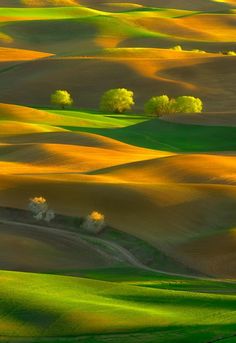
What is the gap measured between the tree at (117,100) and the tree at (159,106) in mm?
2836

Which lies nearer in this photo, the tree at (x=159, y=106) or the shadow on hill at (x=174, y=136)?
the shadow on hill at (x=174, y=136)

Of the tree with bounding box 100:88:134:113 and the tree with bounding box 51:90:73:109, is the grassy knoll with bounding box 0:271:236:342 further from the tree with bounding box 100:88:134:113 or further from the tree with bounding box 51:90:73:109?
the tree with bounding box 51:90:73:109

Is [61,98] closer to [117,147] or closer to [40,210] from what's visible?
[117,147]

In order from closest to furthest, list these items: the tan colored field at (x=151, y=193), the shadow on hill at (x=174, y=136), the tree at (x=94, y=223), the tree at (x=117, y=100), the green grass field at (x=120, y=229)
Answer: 1. the green grass field at (x=120, y=229)
2. the tan colored field at (x=151, y=193)
3. the tree at (x=94, y=223)
4. the shadow on hill at (x=174, y=136)
5. the tree at (x=117, y=100)

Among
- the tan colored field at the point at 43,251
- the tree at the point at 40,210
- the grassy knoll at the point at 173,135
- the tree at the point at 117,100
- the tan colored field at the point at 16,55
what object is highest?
the tree at the point at 40,210

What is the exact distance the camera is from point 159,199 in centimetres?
4981

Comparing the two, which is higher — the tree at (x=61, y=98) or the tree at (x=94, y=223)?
the tree at (x=94, y=223)

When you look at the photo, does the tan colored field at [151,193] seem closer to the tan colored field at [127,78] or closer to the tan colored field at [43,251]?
the tan colored field at [43,251]

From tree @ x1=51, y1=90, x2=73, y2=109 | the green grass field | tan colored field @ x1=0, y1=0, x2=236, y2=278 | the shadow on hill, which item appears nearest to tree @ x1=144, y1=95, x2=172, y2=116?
the green grass field

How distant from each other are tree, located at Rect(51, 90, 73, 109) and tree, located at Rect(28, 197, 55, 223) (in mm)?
63550

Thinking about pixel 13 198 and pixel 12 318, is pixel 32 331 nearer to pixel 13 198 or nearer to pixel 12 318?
pixel 12 318

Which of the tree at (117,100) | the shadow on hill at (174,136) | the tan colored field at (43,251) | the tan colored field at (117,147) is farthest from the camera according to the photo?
the tree at (117,100)

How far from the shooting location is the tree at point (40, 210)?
47125 mm

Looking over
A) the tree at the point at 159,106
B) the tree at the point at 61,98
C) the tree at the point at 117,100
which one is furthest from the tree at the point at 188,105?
the tree at the point at 61,98
